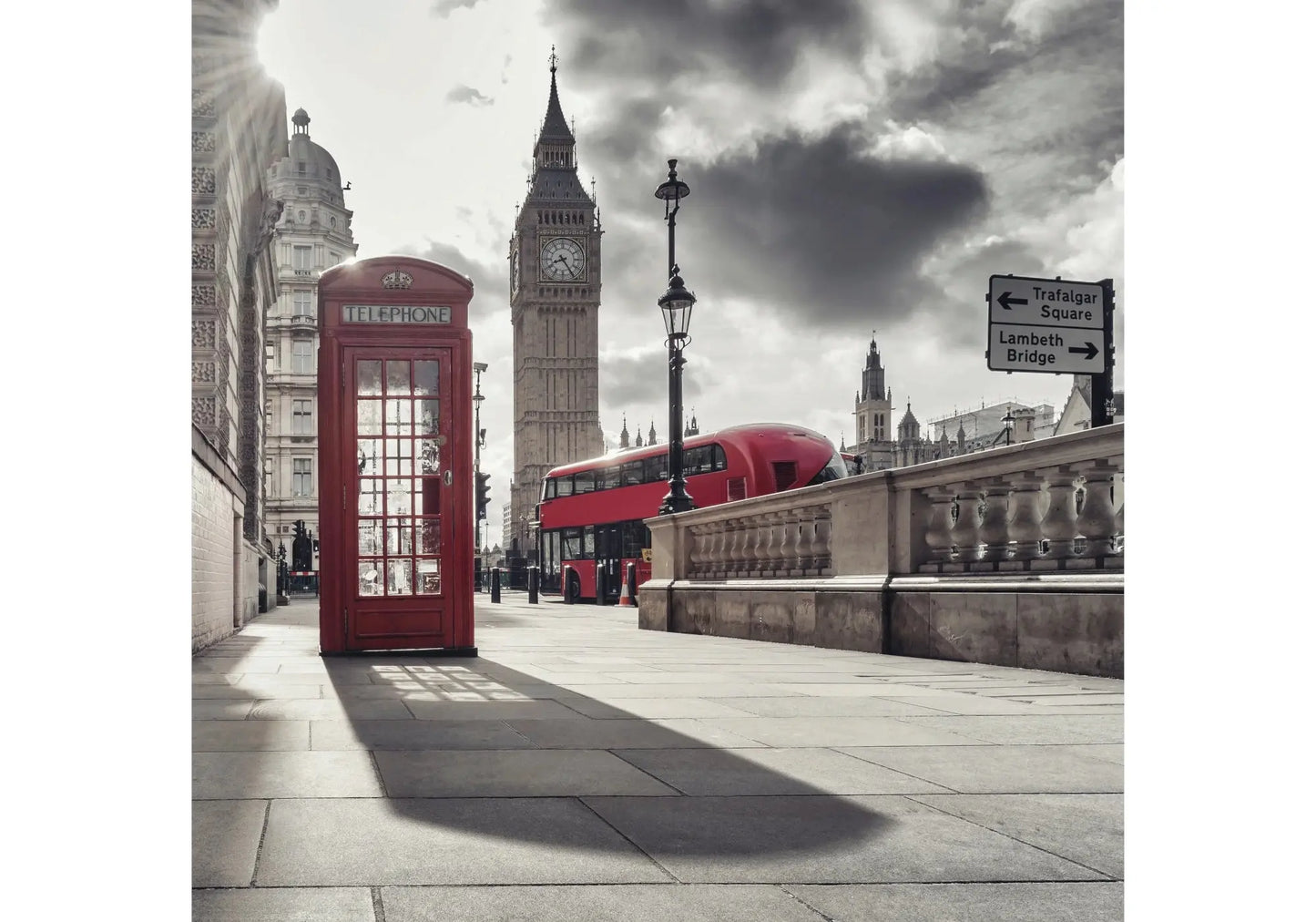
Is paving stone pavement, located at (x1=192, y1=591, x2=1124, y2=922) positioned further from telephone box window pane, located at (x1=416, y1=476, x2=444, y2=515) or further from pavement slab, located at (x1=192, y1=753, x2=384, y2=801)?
telephone box window pane, located at (x1=416, y1=476, x2=444, y2=515)

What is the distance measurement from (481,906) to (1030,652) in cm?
590

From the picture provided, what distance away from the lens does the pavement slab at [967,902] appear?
7.73 ft

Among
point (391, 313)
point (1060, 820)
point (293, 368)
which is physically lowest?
point (1060, 820)

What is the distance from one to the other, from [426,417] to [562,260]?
332 feet

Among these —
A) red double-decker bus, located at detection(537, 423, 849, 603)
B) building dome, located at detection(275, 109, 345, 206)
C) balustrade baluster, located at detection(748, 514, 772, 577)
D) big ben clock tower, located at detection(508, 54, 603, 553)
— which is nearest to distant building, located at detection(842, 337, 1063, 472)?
big ben clock tower, located at detection(508, 54, 603, 553)

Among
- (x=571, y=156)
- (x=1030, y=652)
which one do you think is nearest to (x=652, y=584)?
(x=1030, y=652)

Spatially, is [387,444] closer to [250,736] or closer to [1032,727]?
[250,736]

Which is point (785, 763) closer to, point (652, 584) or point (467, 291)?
point (467, 291)

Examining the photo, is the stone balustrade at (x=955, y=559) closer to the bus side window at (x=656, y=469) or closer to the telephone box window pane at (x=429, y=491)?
the telephone box window pane at (x=429, y=491)

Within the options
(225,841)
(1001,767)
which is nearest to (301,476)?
(1001,767)

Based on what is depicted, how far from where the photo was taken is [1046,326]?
6602mm

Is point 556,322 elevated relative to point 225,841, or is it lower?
elevated

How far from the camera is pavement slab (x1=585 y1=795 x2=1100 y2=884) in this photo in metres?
2.66
